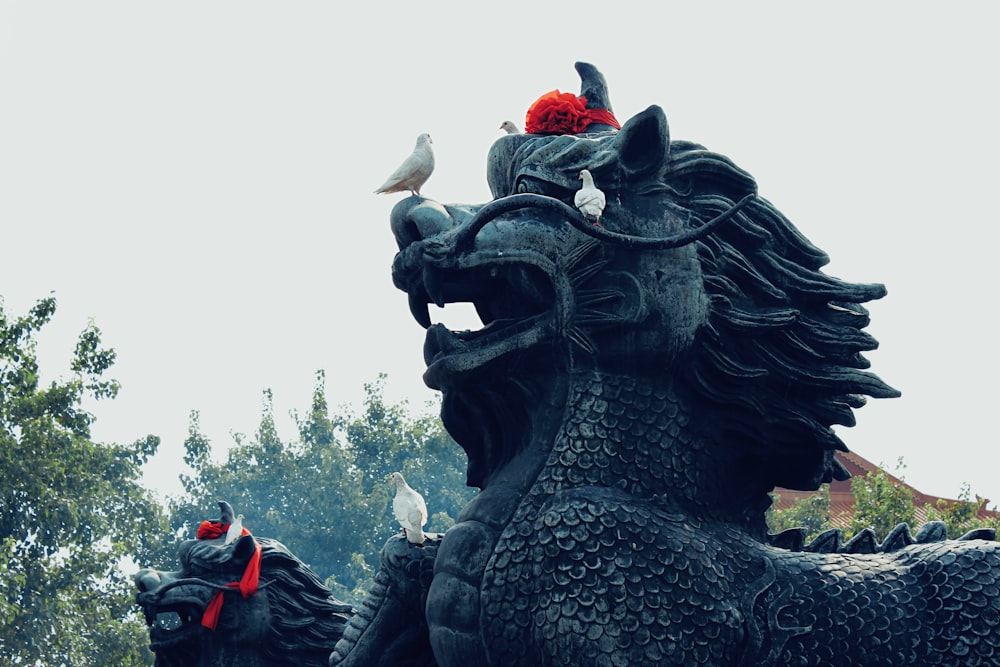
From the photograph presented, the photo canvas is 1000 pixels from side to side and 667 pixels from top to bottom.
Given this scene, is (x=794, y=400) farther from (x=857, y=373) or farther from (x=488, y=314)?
(x=488, y=314)

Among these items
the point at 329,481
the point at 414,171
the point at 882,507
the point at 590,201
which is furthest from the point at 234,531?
the point at 329,481

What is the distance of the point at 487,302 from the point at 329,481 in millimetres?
29629

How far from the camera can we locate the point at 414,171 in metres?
4.22

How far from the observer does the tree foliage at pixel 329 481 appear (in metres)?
32.3

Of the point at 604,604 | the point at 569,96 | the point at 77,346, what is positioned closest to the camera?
the point at 604,604

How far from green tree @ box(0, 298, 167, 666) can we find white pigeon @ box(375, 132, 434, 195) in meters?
11.7

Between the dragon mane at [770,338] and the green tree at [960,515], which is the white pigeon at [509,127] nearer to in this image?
the dragon mane at [770,338]

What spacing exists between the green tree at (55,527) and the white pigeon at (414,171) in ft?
38.5

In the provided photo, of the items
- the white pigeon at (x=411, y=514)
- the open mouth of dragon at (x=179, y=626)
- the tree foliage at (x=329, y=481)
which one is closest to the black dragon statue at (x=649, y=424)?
the white pigeon at (x=411, y=514)

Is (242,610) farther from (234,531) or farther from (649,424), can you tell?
(649,424)

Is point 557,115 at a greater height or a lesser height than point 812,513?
greater

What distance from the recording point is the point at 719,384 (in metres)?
3.71

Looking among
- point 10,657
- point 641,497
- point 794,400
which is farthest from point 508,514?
point 10,657

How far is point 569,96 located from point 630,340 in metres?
0.85
